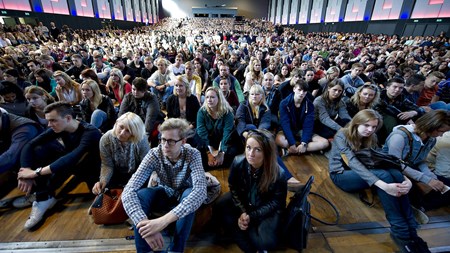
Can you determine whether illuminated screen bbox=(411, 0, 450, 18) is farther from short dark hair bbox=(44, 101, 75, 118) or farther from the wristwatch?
the wristwatch

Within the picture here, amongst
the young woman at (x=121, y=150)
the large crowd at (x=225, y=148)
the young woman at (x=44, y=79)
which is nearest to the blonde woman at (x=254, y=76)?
the large crowd at (x=225, y=148)

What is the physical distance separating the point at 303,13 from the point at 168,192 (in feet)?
97.0

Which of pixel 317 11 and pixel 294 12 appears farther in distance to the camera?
pixel 294 12

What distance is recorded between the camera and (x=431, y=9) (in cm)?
1110

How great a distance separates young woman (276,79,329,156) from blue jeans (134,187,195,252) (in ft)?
6.03

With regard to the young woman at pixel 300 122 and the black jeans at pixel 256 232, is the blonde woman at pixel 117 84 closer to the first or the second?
the young woman at pixel 300 122

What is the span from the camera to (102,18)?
1886 cm

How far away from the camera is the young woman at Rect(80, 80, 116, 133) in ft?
9.46

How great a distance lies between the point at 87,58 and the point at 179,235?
22.6ft

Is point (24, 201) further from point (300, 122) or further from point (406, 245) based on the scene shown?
point (406, 245)

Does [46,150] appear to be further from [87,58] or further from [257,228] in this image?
[87,58]

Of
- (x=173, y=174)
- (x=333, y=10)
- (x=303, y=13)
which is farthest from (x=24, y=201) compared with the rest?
(x=303, y=13)

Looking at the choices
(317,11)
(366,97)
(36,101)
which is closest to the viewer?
(36,101)

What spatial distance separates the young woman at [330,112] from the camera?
304cm
